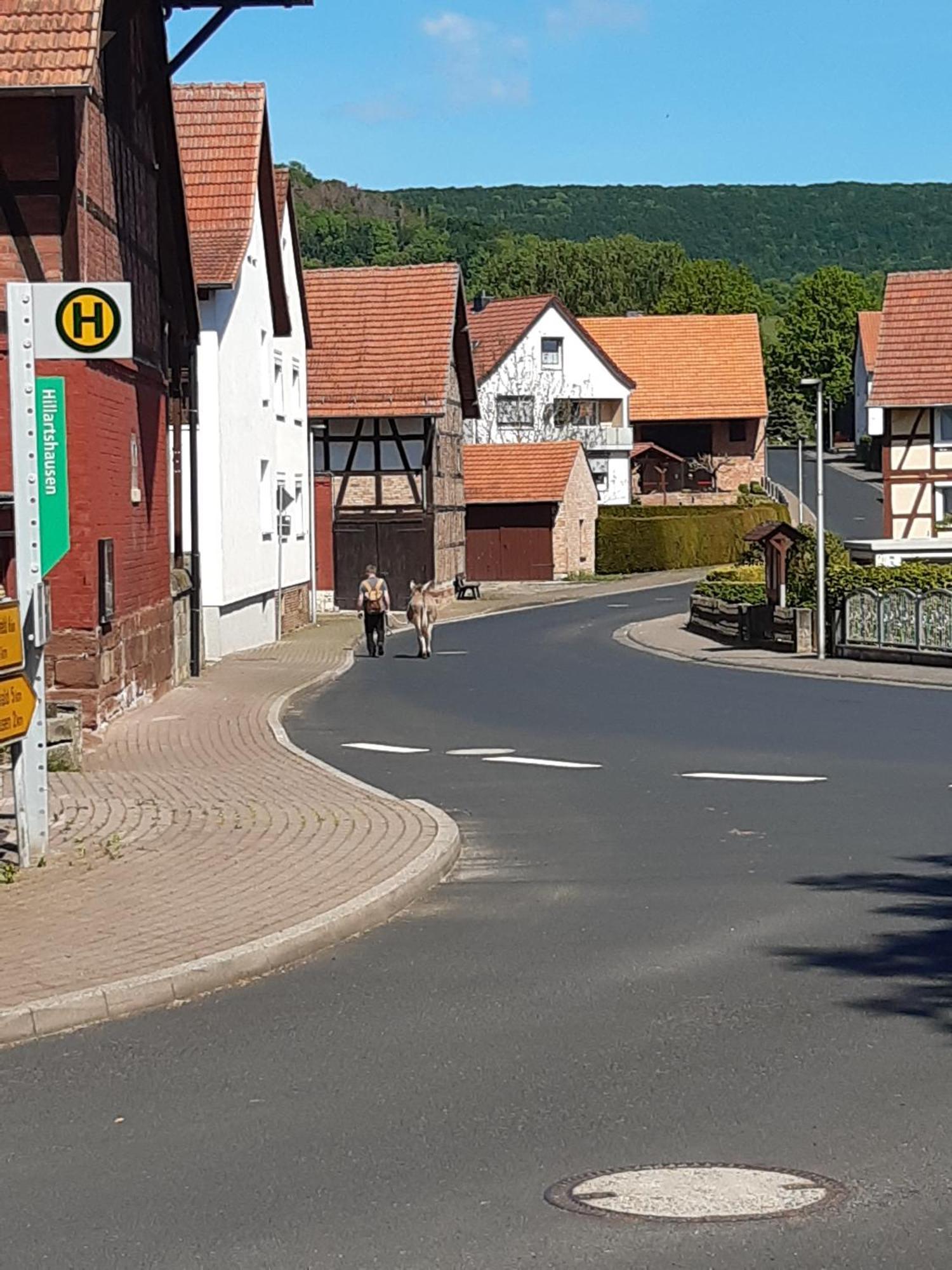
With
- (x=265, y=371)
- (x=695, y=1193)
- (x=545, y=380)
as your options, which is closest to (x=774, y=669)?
(x=265, y=371)

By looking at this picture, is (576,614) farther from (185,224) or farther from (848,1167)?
(848,1167)

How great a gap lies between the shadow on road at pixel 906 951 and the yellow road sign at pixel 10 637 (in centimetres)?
464

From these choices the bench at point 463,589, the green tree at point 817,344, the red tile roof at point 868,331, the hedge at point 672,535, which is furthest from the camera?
the green tree at point 817,344

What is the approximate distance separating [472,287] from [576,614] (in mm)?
106268

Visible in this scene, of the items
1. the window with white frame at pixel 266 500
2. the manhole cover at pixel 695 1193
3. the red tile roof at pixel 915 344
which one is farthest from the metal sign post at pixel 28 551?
the red tile roof at pixel 915 344

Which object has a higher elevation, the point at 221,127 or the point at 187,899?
the point at 221,127

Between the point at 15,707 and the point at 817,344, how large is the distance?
125m

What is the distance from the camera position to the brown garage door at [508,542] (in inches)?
2552

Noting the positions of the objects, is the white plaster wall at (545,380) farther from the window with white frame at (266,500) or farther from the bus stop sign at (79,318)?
the bus stop sign at (79,318)

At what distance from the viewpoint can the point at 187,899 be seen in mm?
10047

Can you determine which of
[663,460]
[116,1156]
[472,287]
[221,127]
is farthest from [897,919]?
[472,287]

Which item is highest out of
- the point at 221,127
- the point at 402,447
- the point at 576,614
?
the point at 221,127

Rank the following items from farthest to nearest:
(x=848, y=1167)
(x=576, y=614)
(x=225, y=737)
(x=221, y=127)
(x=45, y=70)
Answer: (x=576, y=614)
(x=221, y=127)
(x=225, y=737)
(x=45, y=70)
(x=848, y=1167)

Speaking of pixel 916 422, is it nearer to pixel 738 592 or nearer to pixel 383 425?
pixel 383 425
